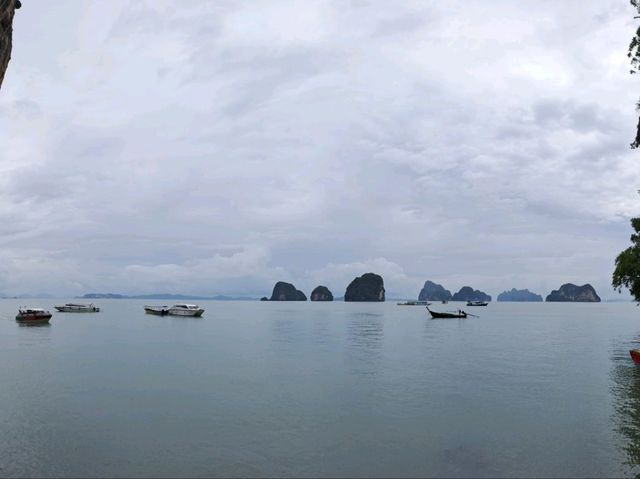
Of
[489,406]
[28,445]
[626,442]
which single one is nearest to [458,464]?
[626,442]

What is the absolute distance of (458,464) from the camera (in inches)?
923

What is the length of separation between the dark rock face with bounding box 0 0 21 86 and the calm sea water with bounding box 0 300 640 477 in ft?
69.8

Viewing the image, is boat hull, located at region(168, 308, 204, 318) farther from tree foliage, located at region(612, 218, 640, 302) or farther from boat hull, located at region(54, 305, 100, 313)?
tree foliage, located at region(612, 218, 640, 302)

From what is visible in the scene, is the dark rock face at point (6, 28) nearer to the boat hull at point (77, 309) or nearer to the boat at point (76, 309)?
the boat at point (76, 309)

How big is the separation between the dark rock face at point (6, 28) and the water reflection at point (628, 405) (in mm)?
38586

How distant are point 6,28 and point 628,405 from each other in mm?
47663

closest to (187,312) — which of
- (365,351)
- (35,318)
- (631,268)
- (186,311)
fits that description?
(186,311)

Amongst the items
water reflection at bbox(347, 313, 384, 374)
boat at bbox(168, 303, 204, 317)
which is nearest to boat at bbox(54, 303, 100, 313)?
boat at bbox(168, 303, 204, 317)

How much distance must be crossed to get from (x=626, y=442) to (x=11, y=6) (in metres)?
41.4

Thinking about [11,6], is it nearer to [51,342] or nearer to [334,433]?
[334,433]

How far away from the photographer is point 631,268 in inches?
2758

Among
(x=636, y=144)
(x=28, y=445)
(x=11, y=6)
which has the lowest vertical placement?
(x=28, y=445)

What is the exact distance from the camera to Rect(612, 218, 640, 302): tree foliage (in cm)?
6994

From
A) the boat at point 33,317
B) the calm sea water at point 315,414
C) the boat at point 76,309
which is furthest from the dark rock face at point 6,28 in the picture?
the boat at point 76,309
